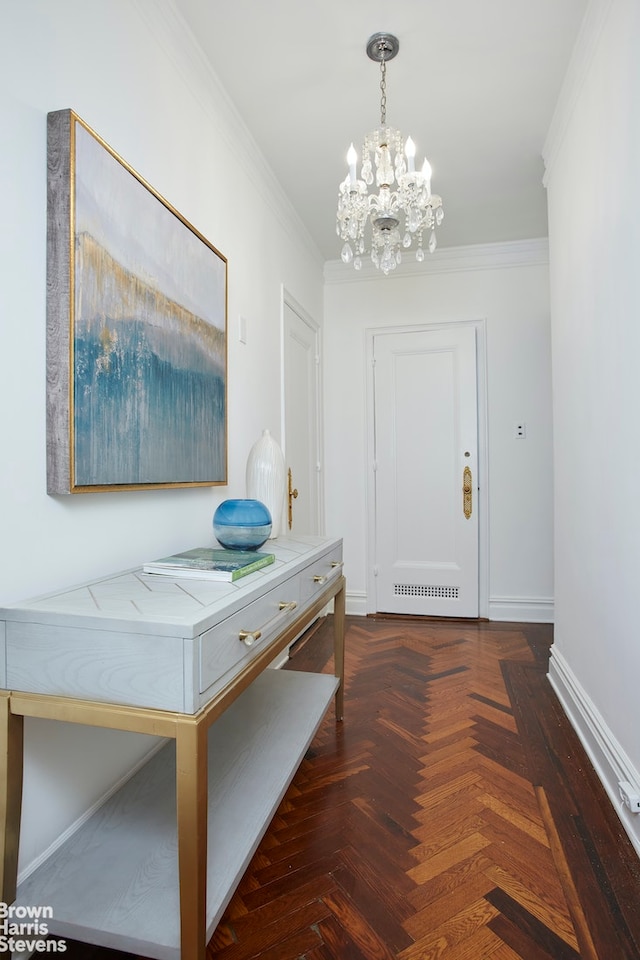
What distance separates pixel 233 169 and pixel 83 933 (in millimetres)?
2602

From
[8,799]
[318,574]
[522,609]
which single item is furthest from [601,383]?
[522,609]

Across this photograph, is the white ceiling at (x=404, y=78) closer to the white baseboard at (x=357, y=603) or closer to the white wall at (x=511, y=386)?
the white wall at (x=511, y=386)

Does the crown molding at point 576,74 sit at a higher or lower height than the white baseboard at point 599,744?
higher

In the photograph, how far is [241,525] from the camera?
160 cm

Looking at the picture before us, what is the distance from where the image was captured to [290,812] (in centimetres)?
160

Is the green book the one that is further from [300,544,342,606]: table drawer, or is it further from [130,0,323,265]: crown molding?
[130,0,323,265]: crown molding

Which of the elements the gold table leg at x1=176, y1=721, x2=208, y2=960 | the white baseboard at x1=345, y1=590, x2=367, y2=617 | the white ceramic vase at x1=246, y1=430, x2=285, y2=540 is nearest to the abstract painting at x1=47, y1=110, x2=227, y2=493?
the white ceramic vase at x1=246, y1=430, x2=285, y2=540

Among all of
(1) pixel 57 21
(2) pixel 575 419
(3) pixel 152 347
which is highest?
(1) pixel 57 21

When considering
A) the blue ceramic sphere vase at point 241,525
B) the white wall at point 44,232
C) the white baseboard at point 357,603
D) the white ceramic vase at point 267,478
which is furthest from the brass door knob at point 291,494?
the blue ceramic sphere vase at point 241,525

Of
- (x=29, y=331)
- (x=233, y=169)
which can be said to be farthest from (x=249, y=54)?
(x=29, y=331)

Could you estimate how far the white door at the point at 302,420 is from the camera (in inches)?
125

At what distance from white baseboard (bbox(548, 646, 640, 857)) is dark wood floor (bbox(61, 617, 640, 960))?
0.04m

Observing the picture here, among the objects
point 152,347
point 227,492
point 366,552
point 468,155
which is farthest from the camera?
point 366,552

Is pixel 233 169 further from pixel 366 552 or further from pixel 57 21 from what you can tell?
pixel 366 552
